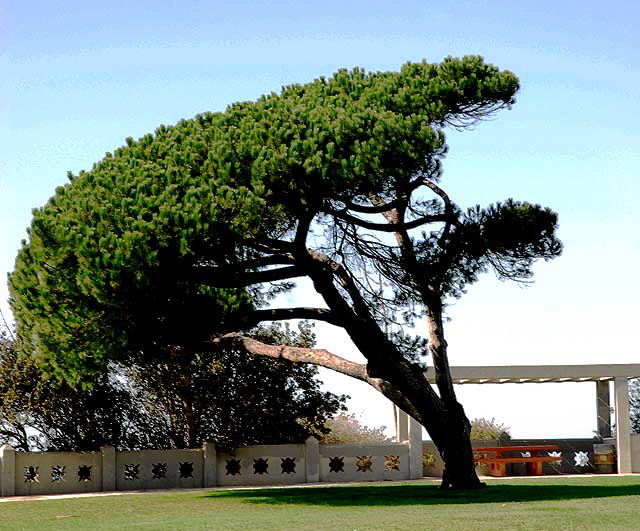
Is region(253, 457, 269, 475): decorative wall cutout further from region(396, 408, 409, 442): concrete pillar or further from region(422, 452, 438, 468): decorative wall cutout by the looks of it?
region(422, 452, 438, 468): decorative wall cutout

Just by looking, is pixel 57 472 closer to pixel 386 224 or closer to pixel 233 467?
pixel 233 467

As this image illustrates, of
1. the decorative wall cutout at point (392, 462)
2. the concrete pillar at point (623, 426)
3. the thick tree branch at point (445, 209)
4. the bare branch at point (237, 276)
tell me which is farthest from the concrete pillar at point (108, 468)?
the concrete pillar at point (623, 426)

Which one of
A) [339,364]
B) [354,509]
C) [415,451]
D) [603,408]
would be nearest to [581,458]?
[603,408]

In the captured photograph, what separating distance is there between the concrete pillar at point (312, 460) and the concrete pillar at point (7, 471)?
6125 mm

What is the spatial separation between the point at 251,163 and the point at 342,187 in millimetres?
1347

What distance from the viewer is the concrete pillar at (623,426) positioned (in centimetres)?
2408

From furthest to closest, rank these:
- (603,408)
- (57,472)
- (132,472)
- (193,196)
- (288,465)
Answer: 1. (603,408)
2. (288,465)
3. (132,472)
4. (57,472)
5. (193,196)

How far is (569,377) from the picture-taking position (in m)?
24.0

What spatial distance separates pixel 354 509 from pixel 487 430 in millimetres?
12963

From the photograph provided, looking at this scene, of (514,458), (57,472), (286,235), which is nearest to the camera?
(286,235)

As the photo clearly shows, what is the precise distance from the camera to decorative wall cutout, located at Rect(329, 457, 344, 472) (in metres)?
22.6

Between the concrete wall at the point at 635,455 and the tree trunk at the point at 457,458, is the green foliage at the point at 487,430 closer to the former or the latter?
the concrete wall at the point at 635,455

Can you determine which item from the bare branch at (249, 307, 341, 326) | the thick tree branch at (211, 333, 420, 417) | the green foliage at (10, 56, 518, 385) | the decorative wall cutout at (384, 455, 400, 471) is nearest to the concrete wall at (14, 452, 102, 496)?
the green foliage at (10, 56, 518, 385)

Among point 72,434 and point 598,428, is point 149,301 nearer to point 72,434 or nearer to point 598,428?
point 72,434
